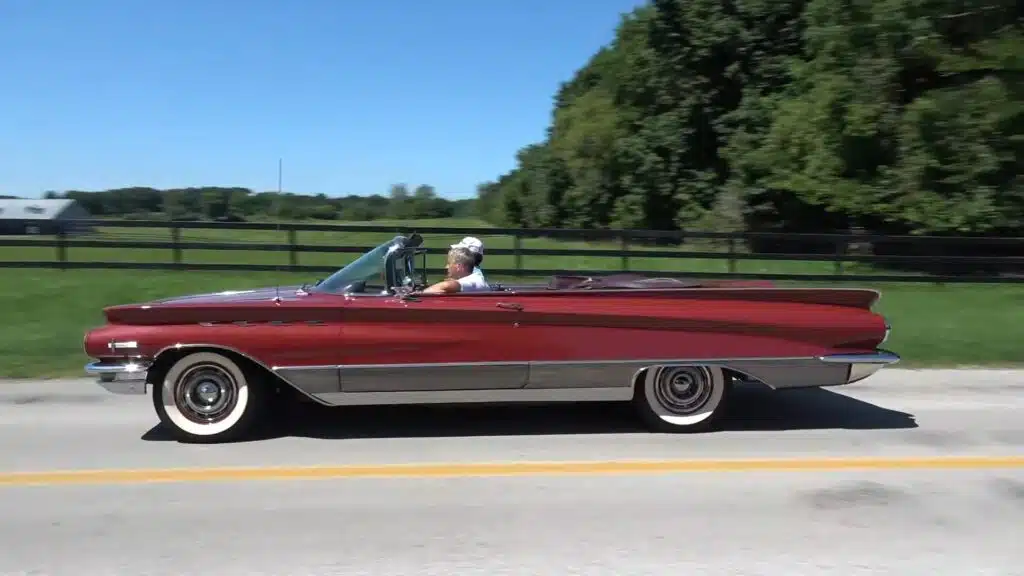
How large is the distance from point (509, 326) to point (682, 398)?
141 cm

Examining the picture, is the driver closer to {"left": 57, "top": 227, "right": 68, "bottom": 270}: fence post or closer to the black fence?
the black fence

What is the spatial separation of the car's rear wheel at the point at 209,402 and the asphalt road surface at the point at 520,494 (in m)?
0.18

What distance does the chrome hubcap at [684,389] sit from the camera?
641cm

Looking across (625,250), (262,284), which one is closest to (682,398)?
(262,284)

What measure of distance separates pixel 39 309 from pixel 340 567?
35.0 feet

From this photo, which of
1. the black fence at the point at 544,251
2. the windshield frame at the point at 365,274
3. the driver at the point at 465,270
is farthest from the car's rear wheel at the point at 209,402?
the black fence at the point at 544,251

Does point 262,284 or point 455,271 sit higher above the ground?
point 455,271

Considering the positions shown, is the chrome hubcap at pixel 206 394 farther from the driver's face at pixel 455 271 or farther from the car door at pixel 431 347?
the driver's face at pixel 455 271

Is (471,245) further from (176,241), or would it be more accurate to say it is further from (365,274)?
(176,241)

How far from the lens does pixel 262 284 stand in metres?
15.2

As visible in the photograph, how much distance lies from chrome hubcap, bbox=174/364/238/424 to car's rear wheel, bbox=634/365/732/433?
9.60ft

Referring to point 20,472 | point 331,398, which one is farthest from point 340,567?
point 20,472

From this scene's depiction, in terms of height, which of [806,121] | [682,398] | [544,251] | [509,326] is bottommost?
[682,398]

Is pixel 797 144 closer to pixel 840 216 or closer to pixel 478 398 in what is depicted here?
pixel 840 216
